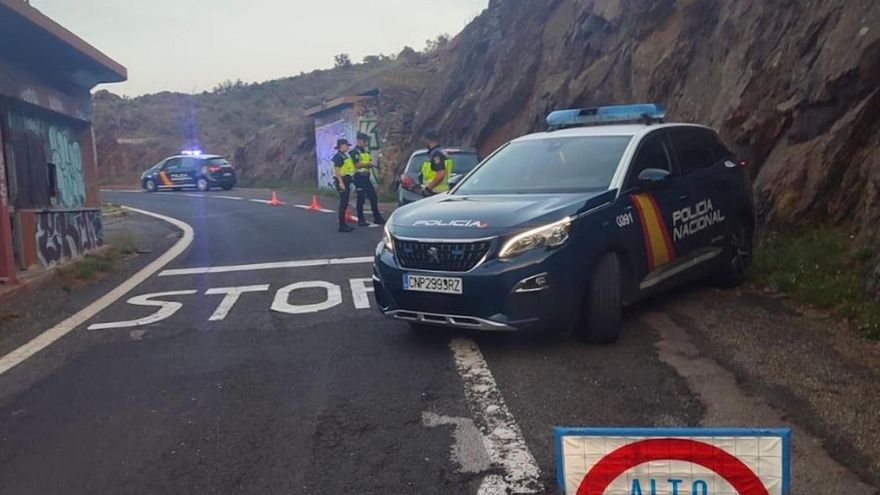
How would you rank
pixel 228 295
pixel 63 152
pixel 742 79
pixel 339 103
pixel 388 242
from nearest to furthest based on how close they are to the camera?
1. pixel 388 242
2. pixel 228 295
3. pixel 742 79
4. pixel 63 152
5. pixel 339 103

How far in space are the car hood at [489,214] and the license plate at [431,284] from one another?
31 cm

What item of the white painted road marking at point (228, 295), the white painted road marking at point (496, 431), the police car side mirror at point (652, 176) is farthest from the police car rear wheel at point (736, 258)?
the white painted road marking at point (228, 295)

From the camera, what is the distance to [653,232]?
7348 mm

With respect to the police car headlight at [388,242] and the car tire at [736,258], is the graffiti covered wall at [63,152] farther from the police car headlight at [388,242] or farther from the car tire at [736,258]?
the car tire at [736,258]

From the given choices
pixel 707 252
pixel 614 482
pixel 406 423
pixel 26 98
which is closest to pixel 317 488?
pixel 406 423

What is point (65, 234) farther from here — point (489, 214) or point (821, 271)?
point (821, 271)

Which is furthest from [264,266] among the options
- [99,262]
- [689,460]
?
[689,460]

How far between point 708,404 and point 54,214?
34.1 feet

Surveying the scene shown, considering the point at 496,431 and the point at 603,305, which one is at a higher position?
the point at 603,305

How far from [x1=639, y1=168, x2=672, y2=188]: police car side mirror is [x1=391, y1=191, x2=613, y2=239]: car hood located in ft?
1.31

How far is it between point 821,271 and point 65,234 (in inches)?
407

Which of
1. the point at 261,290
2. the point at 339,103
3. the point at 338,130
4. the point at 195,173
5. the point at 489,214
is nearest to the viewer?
the point at 489,214

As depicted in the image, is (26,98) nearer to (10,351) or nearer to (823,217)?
(10,351)

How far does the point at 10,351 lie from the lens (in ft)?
25.0
